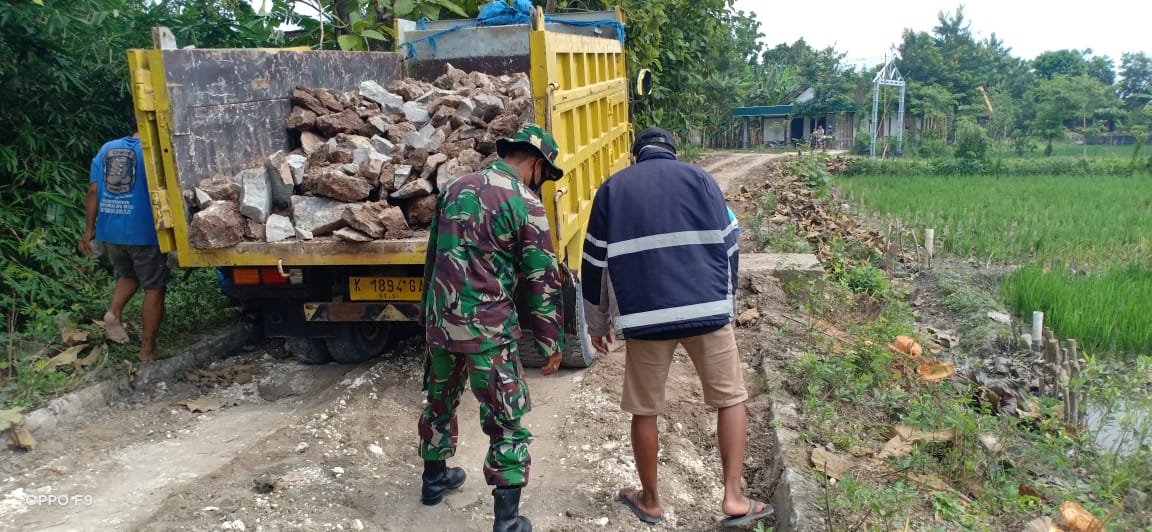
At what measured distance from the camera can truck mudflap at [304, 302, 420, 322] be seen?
4.25 metres

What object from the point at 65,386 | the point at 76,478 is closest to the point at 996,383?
the point at 76,478

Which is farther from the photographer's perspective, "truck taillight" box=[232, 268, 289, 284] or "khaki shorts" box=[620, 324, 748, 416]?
"truck taillight" box=[232, 268, 289, 284]

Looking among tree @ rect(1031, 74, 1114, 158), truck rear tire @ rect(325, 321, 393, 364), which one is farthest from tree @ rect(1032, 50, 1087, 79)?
truck rear tire @ rect(325, 321, 393, 364)

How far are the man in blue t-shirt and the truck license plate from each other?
1282 mm

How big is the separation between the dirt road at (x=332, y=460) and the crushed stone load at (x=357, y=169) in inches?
38.9

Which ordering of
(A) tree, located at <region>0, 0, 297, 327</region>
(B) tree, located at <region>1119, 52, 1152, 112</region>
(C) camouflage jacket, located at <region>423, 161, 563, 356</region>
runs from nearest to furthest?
(C) camouflage jacket, located at <region>423, 161, 563, 356</region>, (A) tree, located at <region>0, 0, 297, 327</region>, (B) tree, located at <region>1119, 52, 1152, 112</region>

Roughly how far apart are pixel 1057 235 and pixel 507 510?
8995 mm

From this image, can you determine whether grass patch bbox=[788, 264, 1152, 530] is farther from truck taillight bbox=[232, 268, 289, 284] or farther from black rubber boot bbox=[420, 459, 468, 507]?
truck taillight bbox=[232, 268, 289, 284]

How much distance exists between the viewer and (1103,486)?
11.2 feet

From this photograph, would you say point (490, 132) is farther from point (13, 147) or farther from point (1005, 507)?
point (13, 147)

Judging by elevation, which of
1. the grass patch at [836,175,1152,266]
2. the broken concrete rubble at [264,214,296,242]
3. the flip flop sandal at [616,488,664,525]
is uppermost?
the broken concrete rubble at [264,214,296,242]

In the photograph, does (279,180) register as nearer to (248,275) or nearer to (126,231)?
(248,275)

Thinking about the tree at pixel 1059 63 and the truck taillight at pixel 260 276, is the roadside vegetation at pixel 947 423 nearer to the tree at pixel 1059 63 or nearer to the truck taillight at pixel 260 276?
the truck taillight at pixel 260 276

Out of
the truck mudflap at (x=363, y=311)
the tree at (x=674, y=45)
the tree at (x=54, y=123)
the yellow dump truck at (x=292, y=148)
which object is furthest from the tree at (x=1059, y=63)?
the truck mudflap at (x=363, y=311)
